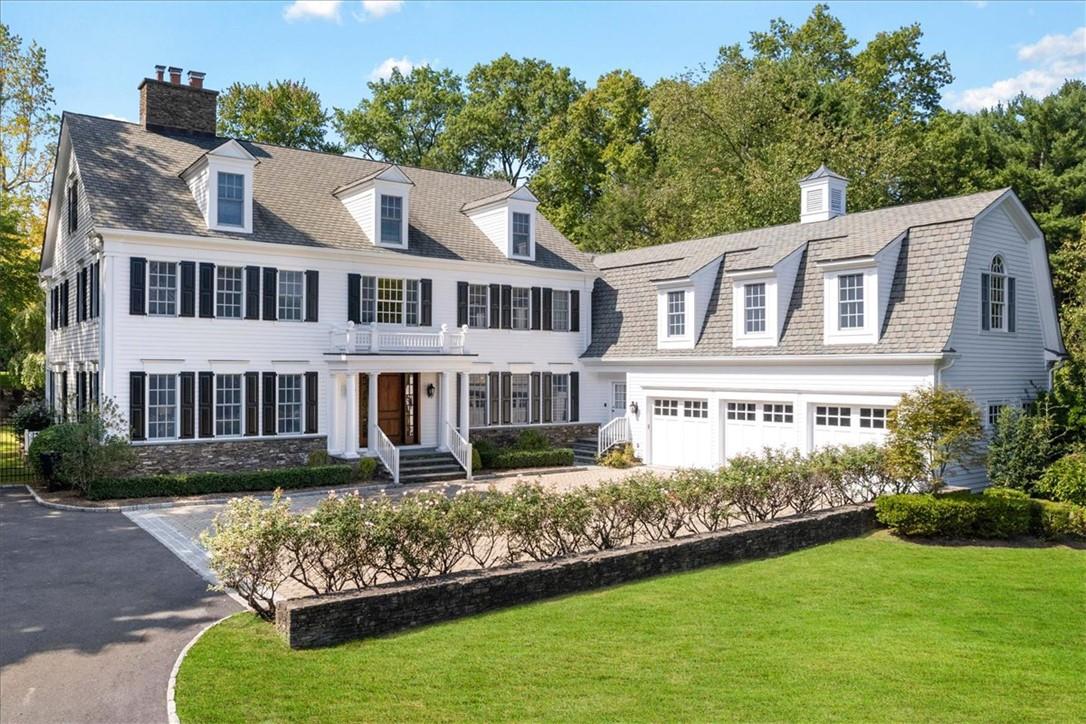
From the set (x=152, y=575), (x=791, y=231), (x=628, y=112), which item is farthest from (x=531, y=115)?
(x=152, y=575)

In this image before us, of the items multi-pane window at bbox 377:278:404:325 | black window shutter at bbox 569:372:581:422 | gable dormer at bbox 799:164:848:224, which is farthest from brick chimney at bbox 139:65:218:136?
gable dormer at bbox 799:164:848:224

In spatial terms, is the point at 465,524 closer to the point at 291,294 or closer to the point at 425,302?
the point at 291,294

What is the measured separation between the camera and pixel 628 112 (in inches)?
1890

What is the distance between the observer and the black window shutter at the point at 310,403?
2230 centimetres

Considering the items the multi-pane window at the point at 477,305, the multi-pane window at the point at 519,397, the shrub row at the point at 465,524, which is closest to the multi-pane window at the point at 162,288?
the shrub row at the point at 465,524

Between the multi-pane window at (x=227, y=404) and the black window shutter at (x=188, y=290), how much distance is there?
1.82 metres

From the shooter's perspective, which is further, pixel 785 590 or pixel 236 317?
pixel 236 317

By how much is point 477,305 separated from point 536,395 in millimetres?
3711

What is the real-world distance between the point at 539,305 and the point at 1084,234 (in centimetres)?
1858

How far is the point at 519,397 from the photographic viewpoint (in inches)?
1053

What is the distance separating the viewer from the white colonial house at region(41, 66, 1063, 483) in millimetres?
19781

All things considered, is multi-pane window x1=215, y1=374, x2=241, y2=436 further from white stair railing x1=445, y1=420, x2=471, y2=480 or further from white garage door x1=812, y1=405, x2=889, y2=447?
white garage door x1=812, y1=405, x2=889, y2=447

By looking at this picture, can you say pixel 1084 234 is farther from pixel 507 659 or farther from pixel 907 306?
pixel 507 659

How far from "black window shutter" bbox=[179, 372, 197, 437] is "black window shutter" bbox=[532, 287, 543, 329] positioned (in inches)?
434
